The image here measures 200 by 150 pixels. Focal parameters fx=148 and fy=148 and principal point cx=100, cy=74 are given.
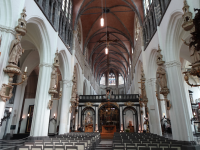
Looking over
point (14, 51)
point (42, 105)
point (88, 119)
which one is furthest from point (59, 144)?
point (88, 119)

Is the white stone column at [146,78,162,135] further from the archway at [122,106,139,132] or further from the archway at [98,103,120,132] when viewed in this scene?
the archway at [98,103,120,132]

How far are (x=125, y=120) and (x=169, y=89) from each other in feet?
38.0

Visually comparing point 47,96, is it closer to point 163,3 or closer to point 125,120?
point 163,3

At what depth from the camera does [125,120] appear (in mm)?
18953

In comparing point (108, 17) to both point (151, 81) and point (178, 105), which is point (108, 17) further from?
point (178, 105)

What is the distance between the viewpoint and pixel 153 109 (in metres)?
12.2

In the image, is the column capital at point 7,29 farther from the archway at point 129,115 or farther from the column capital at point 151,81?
the archway at point 129,115

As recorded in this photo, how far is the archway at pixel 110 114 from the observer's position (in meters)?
18.9

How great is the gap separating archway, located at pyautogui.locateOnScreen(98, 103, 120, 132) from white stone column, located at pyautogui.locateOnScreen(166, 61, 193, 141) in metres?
11.1

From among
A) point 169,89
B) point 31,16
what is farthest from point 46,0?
point 169,89

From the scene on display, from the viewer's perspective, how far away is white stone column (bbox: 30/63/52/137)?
8.36 meters

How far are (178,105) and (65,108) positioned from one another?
893 centimetres

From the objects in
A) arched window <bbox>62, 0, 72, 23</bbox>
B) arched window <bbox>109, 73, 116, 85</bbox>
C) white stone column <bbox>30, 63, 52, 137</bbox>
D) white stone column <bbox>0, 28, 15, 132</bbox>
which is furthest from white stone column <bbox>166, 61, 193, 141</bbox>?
arched window <bbox>109, 73, 116, 85</bbox>

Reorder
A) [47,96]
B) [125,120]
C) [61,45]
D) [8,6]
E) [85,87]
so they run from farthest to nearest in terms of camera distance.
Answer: [85,87] → [125,120] → [61,45] → [47,96] → [8,6]
